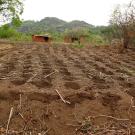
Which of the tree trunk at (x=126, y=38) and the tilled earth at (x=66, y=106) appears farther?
the tree trunk at (x=126, y=38)

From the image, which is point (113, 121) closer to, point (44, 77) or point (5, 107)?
point (5, 107)

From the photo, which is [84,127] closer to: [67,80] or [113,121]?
[113,121]

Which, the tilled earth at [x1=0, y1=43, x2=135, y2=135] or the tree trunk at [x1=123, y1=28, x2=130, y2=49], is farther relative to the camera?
the tree trunk at [x1=123, y1=28, x2=130, y2=49]

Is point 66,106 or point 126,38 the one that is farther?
point 126,38

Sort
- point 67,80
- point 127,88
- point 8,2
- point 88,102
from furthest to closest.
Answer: point 8,2 → point 67,80 → point 127,88 → point 88,102

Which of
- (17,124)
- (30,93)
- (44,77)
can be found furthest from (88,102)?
(44,77)

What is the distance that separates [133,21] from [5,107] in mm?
20384

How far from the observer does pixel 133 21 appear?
25125 millimetres

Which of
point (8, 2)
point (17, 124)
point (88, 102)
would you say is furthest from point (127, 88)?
point (8, 2)

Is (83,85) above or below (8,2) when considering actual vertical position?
below

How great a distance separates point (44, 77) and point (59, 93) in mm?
1801

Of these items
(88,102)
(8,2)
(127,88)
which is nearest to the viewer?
(88,102)

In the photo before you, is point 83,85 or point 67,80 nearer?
point 83,85

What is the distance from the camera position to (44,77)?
8.59 metres
